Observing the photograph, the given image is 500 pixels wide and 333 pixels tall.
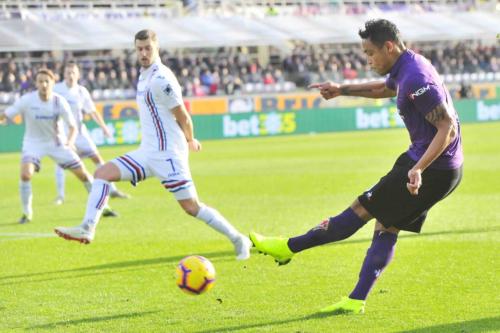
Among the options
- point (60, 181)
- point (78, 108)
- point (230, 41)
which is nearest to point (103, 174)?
point (78, 108)

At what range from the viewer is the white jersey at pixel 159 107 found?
31.8ft

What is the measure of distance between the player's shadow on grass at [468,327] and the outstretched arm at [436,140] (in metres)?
0.97

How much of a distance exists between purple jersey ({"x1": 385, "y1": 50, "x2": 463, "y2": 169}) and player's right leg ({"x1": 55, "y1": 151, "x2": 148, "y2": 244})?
10.9 feet

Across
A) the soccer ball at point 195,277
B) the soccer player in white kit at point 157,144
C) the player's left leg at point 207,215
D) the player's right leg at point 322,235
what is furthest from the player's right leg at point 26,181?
the player's right leg at point 322,235

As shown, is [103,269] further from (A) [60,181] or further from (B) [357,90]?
(A) [60,181]

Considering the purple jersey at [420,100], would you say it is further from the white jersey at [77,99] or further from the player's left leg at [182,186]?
the white jersey at [77,99]

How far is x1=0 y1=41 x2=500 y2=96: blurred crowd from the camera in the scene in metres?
→ 41.3

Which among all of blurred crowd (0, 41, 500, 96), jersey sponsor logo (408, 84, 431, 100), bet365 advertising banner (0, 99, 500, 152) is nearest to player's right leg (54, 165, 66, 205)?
jersey sponsor logo (408, 84, 431, 100)

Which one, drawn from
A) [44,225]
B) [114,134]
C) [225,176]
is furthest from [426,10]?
[44,225]

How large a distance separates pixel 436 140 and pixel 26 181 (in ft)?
30.6

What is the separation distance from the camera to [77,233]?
9281mm

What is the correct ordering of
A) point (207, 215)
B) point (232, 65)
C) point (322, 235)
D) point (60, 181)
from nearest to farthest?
point (322, 235), point (207, 215), point (60, 181), point (232, 65)

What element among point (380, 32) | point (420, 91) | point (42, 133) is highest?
point (380, 32)

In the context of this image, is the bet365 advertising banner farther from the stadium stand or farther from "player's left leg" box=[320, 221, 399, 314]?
"player's left leg" box=[320, 221, 399, 314]
